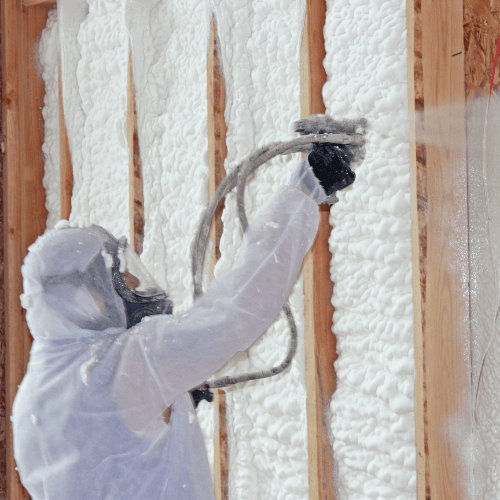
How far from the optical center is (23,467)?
0.94m

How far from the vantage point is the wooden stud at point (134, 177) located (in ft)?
4.80

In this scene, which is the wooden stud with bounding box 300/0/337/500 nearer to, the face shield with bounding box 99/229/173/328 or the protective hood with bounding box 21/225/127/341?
the face shield with bounding box 99/229/173/328

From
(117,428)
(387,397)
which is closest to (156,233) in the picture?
(117,428)

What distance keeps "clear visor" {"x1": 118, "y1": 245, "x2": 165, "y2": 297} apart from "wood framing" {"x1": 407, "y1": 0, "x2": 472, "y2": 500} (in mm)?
529

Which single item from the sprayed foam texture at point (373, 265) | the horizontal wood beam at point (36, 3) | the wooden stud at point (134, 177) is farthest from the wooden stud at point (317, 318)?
the horizontal wood beam at point (36, 3)

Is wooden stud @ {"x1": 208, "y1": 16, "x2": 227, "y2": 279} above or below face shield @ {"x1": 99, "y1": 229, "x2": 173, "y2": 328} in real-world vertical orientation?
above

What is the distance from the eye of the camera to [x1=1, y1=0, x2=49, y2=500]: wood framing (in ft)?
5.80

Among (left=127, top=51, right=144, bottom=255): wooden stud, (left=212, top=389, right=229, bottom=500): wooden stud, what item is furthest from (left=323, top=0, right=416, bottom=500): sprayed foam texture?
(left=127, top=51, right=144, bottom=255): wooden stud

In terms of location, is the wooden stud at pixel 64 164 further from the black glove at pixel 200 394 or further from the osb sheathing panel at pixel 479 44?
the osb sheathing panel at pixel 479 44

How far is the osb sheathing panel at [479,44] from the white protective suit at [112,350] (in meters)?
0.41

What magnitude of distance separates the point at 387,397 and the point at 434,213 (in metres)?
0.39

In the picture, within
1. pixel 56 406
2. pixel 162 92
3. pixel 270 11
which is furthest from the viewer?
pixel 162 92

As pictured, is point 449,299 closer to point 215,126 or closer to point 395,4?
point 395,4

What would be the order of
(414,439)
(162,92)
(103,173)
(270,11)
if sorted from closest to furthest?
(414,439)
(270,11)
(162,92)
(103,173)
